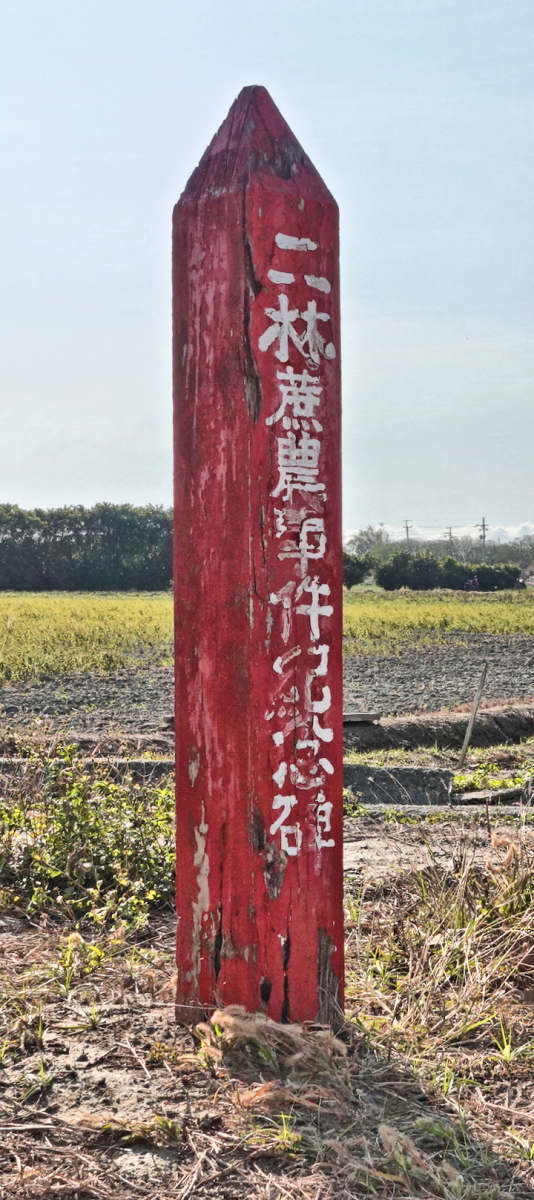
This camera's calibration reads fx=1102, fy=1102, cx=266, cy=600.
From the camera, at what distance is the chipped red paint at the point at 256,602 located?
2887 millimetres

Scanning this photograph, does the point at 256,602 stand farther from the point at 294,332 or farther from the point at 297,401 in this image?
the point at 294,332

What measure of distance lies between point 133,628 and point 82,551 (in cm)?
2367

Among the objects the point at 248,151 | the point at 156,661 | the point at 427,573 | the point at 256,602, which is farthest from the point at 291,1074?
the point at 427,573

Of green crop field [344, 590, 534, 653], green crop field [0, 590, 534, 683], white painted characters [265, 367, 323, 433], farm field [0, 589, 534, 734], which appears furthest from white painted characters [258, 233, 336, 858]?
green crop field [344, 590, 534, 653]

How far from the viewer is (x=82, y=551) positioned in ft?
146

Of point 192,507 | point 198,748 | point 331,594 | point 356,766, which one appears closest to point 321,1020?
point 198,748

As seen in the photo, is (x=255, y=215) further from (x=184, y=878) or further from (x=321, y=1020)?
(x=321, y=1020)

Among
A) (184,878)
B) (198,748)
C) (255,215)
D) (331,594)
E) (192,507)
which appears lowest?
(184,878)

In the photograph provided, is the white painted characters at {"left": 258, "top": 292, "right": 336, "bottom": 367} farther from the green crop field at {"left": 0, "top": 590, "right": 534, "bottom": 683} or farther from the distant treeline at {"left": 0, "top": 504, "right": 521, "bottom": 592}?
the distant treeline at {"left": 0, "top": 504, "right": 521, "bottom": 592}

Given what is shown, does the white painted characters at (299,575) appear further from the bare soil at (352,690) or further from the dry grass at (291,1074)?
the bare soil at (352,690)

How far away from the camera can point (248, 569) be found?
9.51 ft

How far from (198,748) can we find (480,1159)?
3.89 ft

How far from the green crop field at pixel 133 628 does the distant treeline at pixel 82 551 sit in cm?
1179

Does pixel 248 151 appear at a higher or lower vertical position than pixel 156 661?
higher
